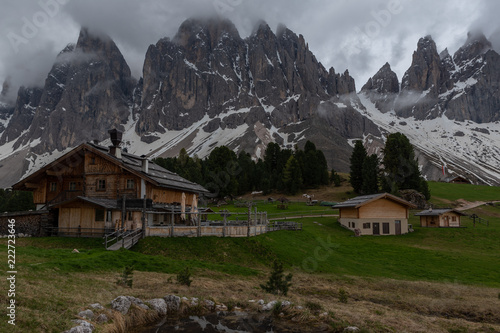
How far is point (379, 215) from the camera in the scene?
153 ft

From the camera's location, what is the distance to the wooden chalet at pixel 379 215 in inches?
1804

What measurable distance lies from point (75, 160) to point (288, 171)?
202ft

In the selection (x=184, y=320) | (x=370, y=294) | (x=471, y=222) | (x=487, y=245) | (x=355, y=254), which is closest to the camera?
(x=184, y=320)

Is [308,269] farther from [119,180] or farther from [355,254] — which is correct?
[119,180]

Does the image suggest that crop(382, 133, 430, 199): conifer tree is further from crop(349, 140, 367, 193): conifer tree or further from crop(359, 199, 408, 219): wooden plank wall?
crop(359, 199, 408, 219): wooden plank wall

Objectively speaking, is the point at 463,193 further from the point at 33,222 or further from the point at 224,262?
the point at 33,222

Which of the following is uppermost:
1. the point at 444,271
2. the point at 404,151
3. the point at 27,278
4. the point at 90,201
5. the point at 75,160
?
the point at 404,151

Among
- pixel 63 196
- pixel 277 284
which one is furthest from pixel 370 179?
pixel 277 284

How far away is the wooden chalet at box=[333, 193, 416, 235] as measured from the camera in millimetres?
45812

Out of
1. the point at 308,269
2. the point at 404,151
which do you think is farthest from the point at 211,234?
the point at 404,151

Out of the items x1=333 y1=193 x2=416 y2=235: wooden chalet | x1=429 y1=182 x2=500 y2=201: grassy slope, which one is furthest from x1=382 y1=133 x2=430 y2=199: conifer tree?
x1=333 y1=193 x2=416 y2=235: wooden chalet

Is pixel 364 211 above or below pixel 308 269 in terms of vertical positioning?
above

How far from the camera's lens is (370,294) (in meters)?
17.2

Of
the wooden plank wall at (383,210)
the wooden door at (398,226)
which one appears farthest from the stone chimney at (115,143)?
the wooden door at (398,226)
